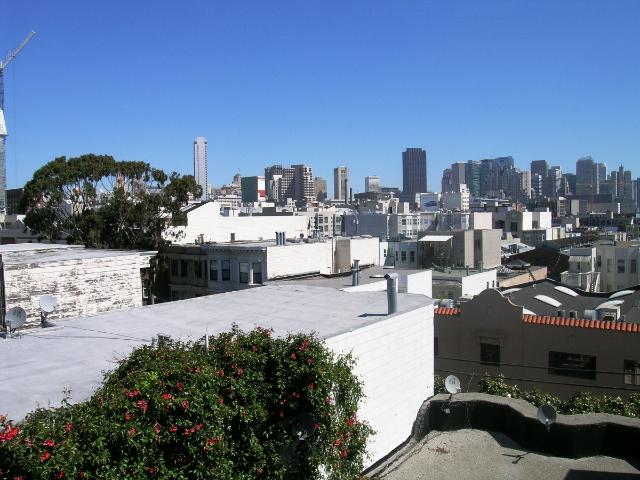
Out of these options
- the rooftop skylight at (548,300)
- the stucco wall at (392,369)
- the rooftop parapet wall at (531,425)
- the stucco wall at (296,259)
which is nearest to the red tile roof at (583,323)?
the rooftop skylight at (548,300)

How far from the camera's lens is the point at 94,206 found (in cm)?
4481

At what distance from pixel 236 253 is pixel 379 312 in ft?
68.6

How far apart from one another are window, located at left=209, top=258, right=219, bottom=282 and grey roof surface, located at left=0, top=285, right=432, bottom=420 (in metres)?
17.2

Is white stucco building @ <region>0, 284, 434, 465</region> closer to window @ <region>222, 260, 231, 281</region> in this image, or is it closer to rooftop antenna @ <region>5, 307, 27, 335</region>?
rooftop antenna @ <region>5, 307, 27, 335</region>

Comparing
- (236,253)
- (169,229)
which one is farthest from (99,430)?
(169,229)

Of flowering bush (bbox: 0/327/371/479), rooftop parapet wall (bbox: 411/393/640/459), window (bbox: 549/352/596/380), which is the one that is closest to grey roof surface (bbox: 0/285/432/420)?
flowering bush (bbox: 0/327/371/479)

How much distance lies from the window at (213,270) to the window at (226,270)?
2.21 ft

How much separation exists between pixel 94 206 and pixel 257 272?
54.2 feet

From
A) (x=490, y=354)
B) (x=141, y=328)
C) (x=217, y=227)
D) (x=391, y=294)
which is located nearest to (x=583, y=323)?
(x=490, y=354)

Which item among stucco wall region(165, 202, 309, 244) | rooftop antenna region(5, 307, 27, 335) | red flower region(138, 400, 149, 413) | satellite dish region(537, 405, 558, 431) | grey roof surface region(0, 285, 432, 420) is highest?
stucco wall region(165, 202, 309, 244)

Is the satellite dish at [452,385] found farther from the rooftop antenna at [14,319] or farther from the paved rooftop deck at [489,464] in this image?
the rooftop antenna at [14,319]

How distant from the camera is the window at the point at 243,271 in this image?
36.2m

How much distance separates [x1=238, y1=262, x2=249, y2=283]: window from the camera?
3622cm

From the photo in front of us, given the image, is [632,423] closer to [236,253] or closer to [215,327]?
[215,327]
